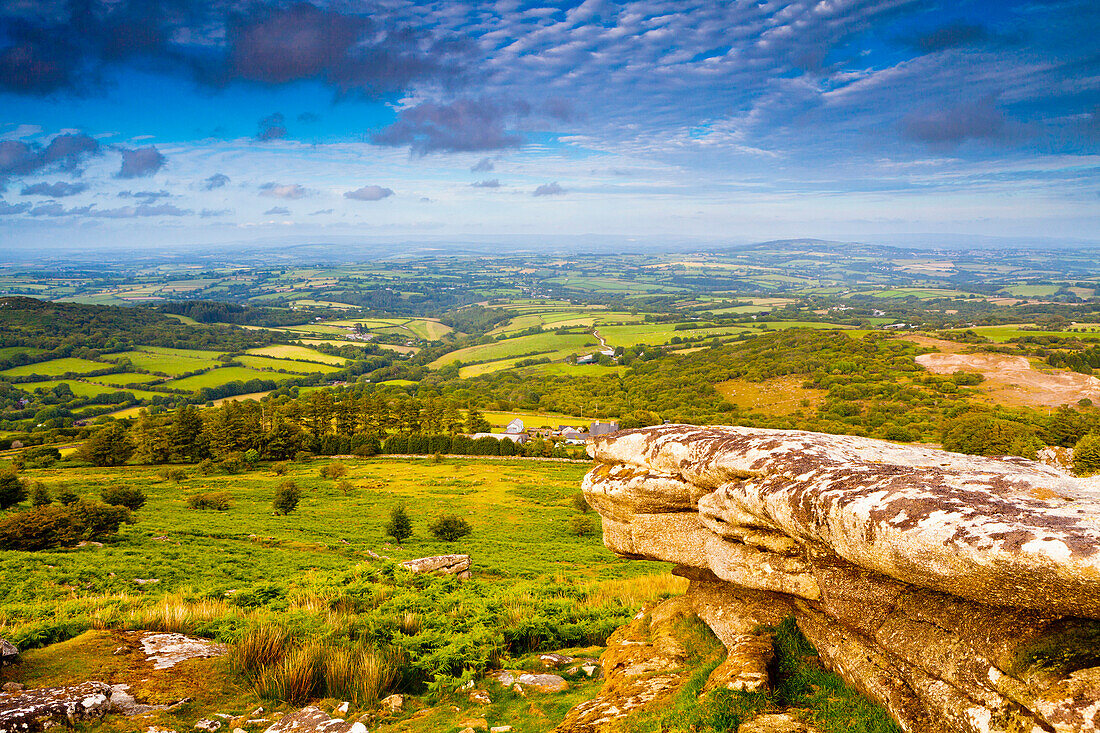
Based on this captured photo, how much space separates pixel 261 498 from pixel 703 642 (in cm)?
4201

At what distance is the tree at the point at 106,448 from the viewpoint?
59.8 meters

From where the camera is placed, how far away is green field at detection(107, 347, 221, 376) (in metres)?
139

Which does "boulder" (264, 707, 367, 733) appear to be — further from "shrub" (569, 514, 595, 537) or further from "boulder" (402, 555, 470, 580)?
"shrub" (569, 514, 595, 537)

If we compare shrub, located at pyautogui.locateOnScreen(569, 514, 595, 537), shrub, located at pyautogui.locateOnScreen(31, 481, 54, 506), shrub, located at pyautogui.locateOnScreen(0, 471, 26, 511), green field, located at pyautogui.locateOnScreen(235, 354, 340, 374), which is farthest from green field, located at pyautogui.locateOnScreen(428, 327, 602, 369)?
shrub, located at pyautogui.locateOnScreen(569, 514, 595, 537)

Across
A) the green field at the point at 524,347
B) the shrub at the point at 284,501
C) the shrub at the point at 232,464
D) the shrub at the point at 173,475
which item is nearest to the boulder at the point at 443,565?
the shrub at the point at 284,501

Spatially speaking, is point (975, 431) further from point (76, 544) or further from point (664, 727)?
point (76, 544)

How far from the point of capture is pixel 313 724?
8.48m

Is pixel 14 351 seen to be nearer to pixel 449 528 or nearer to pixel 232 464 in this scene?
pixel 232 464

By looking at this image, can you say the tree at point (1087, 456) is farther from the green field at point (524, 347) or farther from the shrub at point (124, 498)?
the green field at point (524, 347)

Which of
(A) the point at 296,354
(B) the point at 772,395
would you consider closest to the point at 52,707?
(B) the point at 772,395

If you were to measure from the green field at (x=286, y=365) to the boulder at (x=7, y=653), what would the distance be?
14484 centimetres

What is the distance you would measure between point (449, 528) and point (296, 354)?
15662 centimetres

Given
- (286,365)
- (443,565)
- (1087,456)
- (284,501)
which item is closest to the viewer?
(443,565)

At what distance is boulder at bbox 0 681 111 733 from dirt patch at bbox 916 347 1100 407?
115 meters
